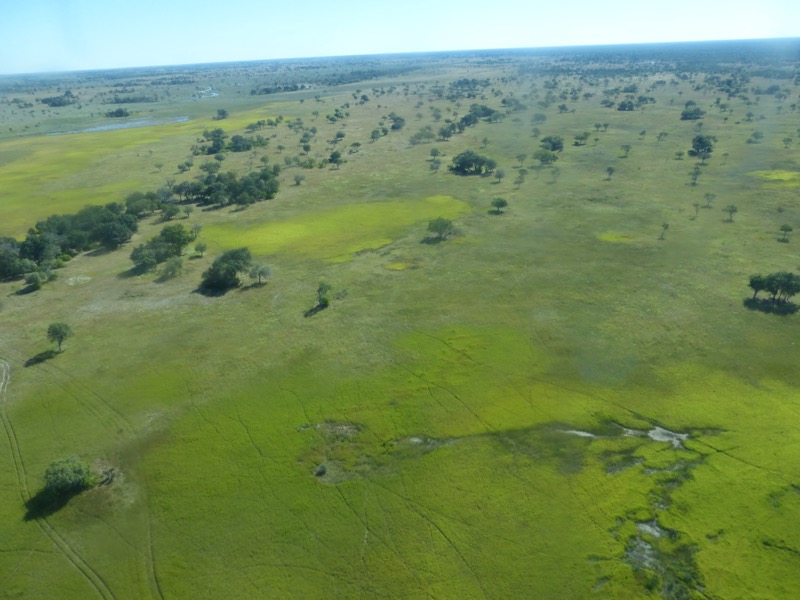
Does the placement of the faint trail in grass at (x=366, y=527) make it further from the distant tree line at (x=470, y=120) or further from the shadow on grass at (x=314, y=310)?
the distant tree line at (x=470, y=120)

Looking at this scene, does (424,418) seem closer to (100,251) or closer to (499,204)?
(499,204)

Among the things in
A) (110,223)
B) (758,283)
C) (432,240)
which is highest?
(110,223)

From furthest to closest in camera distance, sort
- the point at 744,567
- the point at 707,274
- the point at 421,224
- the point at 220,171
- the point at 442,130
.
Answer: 1. the point at 442,130
2. the point at 220,171
3. the point at 421,224
4. the point at 707,274
5. the point at 744,567

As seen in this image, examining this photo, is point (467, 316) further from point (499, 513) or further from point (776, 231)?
point (776, 231)

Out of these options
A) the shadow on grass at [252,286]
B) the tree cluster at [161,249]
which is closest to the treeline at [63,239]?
the tree cluster at [161,249]

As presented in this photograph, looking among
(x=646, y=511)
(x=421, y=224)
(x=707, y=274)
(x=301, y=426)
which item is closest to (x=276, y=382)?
(x=301, y=426)

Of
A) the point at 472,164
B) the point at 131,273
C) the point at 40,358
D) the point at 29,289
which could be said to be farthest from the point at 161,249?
the point at 472,164

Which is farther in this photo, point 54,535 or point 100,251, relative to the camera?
point 100,251
